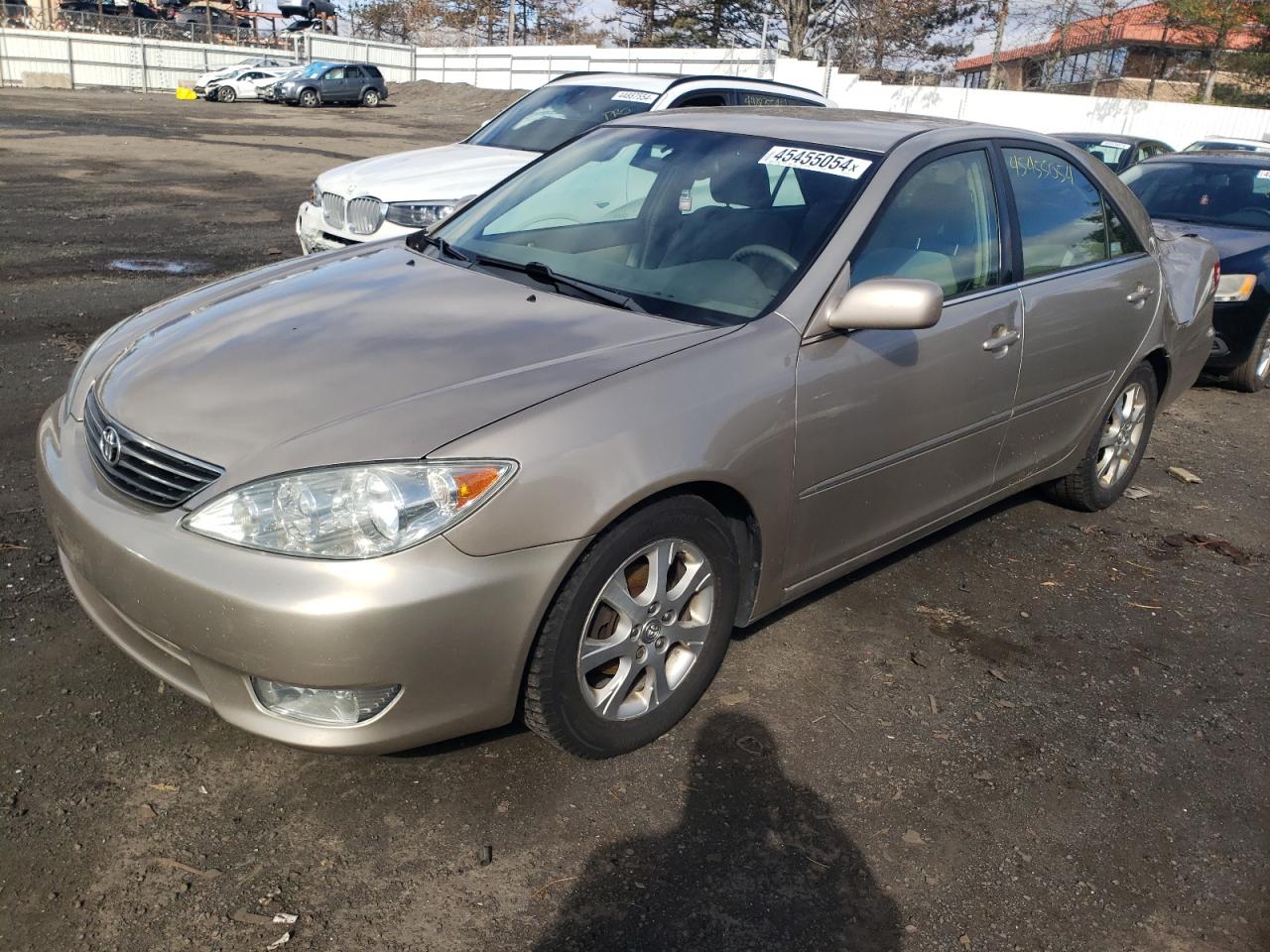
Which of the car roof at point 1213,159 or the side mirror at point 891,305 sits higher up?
the car roof at point 1213,159

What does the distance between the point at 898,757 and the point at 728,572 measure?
74cm

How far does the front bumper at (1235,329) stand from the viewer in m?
7.24

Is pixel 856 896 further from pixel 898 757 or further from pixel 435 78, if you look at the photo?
pixel 435 78

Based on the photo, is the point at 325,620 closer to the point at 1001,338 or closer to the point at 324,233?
the point at 1001,338

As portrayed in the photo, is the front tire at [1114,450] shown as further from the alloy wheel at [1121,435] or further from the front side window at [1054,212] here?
the front side window at [1054,212]

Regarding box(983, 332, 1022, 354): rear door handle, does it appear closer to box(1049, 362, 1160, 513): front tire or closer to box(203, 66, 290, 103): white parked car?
box(1049, 362, 1160, 513): front tire

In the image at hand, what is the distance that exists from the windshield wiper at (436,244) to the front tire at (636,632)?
58.0 inches

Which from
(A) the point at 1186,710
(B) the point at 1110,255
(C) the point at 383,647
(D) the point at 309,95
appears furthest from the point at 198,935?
(D) the point at 309,95

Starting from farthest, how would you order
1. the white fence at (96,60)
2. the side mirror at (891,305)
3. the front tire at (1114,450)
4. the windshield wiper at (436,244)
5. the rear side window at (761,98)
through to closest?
the white fence at (96,60) → the rear side window at (761,98) → the front tire at (1114,450) → the windshield wiper at (436,244) → the side mirror at (891,305)

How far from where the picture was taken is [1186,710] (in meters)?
3.55

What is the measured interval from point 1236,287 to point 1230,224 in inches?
38.0

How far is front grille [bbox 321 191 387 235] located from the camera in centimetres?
756

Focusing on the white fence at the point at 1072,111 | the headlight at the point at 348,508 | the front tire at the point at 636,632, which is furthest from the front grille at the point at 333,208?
the white fence at the point at 1072,111

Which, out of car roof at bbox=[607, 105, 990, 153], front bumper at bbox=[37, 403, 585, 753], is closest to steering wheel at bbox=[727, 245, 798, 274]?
car roof at bbox=[607, 105, 990, 153]
